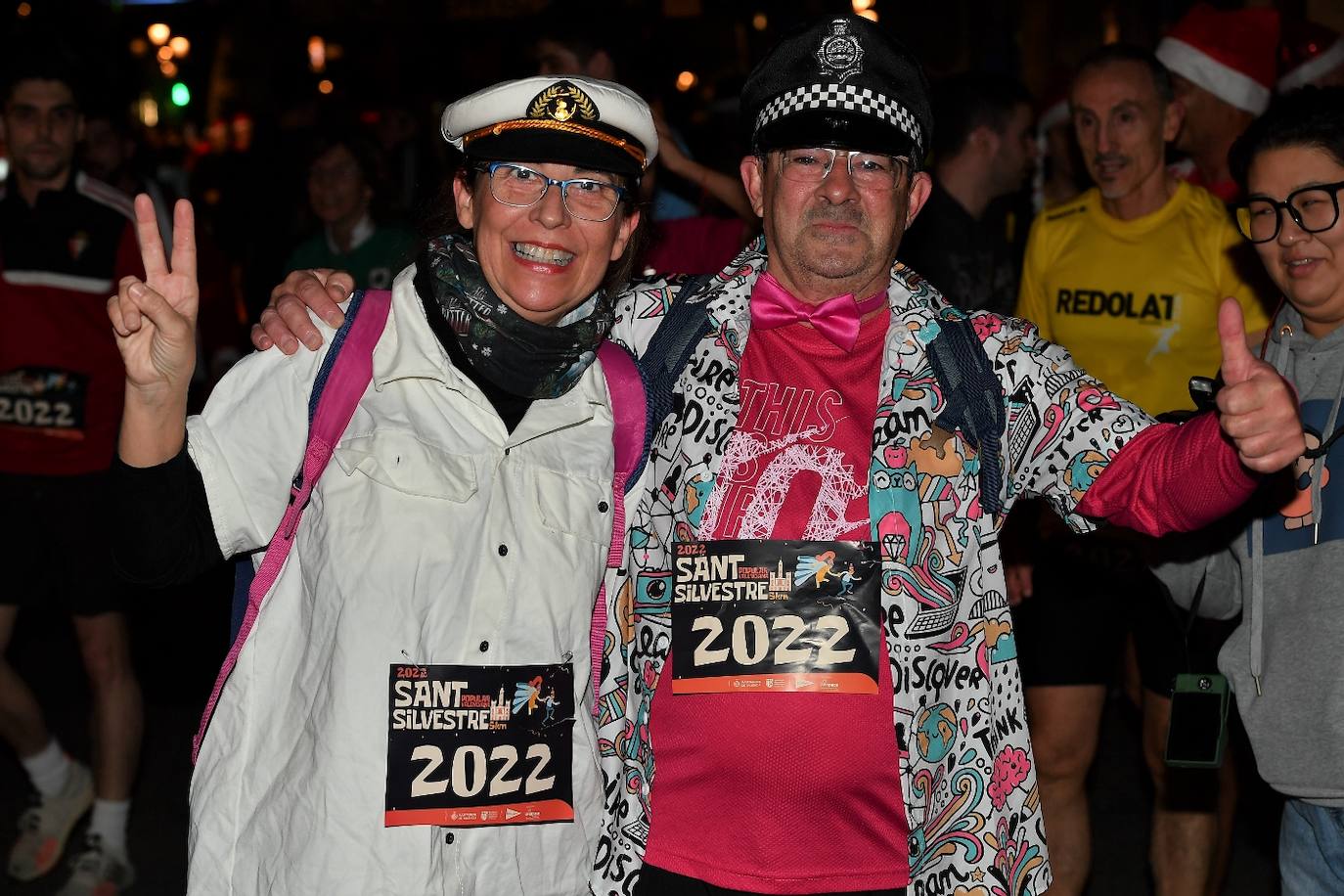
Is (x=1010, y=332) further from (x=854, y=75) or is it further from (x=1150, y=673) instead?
(x=1150, y=673)

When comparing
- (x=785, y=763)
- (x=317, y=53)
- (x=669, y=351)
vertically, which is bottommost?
(x=785, y=763)

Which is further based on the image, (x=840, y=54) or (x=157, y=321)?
(x=840, y=54)

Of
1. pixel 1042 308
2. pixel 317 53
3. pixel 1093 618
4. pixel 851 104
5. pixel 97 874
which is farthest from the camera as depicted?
pixel 317 53

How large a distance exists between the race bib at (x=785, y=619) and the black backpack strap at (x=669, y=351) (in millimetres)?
309

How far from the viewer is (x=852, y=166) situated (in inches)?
→ 126

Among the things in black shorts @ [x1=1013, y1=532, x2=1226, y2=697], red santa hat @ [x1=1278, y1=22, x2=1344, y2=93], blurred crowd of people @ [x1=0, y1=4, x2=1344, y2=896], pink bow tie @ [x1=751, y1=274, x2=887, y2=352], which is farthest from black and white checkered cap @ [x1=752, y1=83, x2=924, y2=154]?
red santa hat @ [x1=1278, y1=22, x2=1344, y2=93]

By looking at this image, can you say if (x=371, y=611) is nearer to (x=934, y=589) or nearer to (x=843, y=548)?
(x=843, y=548)

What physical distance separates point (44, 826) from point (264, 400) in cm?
371

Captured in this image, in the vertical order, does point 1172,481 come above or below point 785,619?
above

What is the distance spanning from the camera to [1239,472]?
8.86ft

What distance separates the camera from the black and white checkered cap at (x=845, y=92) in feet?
10.3

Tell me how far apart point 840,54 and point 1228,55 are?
131 inches

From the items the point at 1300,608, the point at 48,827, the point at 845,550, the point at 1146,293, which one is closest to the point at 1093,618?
the point at 1146,293

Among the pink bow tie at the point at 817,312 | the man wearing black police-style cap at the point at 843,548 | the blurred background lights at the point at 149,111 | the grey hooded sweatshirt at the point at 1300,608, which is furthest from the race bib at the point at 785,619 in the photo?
the blurred background lights at the point at 149,111
